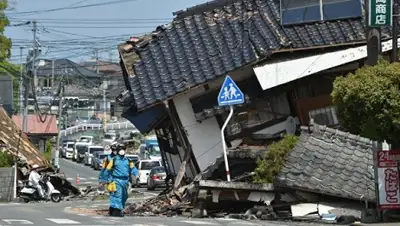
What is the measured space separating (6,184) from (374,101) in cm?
2520

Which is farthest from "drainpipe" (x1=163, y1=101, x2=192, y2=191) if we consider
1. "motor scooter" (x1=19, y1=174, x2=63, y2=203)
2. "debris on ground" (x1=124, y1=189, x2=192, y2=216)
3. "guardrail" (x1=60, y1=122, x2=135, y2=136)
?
"guardrail" (x1=60, y1=122, x2=135, y2=136)

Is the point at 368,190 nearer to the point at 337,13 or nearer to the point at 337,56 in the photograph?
the point at 337,56

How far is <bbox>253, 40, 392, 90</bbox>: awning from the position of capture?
25531mm

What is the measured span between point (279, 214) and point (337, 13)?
28.8 ft

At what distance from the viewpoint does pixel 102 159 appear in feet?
191

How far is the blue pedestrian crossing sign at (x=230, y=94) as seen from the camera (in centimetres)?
2277

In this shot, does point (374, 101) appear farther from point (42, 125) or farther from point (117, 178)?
point (42, 125)

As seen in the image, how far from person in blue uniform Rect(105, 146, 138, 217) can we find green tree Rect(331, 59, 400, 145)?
278 inches

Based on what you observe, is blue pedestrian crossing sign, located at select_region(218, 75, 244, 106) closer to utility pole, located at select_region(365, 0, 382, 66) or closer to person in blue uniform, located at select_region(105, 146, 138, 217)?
person in blue uniform, located at select_region(105, 146, 138, 217)

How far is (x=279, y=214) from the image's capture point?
20453mm

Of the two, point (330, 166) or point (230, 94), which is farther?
point (230, 94)

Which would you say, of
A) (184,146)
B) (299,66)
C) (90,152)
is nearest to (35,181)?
(184,146)

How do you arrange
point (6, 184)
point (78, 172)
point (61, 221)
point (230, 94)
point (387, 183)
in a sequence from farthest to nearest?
point (78, 172) < point (6, 184) < point (230, 94) < point (61, 221) < point (387, 183)

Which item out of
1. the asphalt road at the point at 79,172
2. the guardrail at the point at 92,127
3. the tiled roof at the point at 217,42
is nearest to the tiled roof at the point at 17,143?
the asphalt road at the point at 79,172
